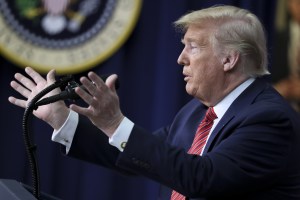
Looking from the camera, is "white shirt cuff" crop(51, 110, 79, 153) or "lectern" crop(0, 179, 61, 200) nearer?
"lectern" crop(0, 179, 61, 200)

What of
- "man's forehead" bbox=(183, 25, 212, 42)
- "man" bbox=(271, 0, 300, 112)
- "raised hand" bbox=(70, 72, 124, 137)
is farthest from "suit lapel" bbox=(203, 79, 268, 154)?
"man" bbox=(271, 0, 300, 112)

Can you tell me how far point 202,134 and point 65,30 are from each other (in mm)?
1316

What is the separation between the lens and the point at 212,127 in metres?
1.74

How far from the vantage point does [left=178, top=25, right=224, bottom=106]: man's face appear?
1744 millimetres

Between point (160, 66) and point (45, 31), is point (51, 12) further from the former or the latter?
point (160, 66)

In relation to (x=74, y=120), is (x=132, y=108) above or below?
below

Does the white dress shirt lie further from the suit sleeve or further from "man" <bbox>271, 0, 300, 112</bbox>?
"man" <bbox>271, 0, 300, 112</bbox>

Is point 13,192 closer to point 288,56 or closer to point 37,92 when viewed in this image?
point 37,92

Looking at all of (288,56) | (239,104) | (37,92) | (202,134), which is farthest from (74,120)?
(288,56)

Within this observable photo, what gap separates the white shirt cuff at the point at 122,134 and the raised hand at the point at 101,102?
11 mm

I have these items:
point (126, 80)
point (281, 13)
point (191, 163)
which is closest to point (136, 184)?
point (126, 80)

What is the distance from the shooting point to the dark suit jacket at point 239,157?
4.68 feet

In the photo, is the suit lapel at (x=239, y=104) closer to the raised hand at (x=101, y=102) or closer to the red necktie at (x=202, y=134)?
the red necktie at (x=202, y=134)

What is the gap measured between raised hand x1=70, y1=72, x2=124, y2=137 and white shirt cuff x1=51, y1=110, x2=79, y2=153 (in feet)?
1.14
